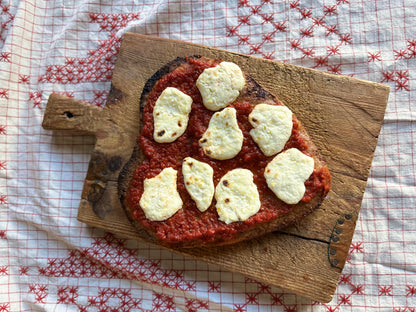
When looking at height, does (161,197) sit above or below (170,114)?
below

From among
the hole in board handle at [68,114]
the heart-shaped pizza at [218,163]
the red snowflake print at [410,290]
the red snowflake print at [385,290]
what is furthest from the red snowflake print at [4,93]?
the red snowflake print at [410,290]

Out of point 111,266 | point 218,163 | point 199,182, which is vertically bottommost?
point 111,266

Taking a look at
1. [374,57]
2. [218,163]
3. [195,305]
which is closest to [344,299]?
[195,305]

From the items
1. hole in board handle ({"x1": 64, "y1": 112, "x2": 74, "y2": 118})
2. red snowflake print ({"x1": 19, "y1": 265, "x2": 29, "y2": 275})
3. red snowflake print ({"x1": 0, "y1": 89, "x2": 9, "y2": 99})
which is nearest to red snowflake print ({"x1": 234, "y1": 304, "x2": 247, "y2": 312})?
red snowflake print ({"x1": 19, "y1": 265, "x2": 29, "y2": 275})

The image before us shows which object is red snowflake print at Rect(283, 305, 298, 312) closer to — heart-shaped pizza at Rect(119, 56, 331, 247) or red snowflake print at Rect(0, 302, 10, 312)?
heart-shaped pizza at Rect(119, 56, 331, 247)

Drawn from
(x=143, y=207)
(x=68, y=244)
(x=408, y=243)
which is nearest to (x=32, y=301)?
(x=68, y=244)

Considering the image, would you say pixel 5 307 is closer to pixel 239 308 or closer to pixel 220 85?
pixel 239 308
